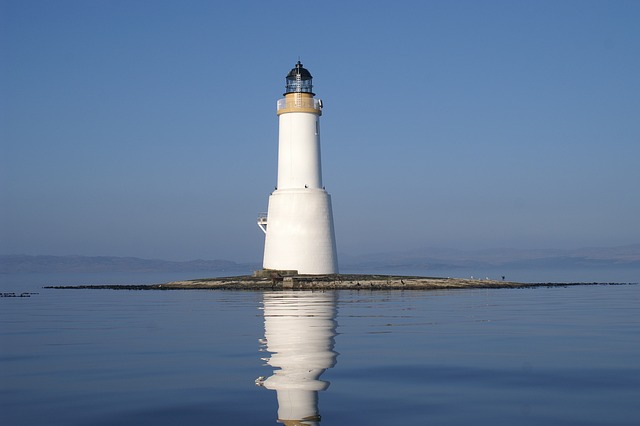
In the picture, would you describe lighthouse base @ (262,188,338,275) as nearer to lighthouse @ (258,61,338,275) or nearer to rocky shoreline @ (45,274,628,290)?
lighthouse @ (258,61,338,275)

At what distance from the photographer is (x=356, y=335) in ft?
64.6

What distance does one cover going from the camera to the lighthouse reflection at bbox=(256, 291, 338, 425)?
10531 mm

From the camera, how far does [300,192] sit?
48438 millimetres

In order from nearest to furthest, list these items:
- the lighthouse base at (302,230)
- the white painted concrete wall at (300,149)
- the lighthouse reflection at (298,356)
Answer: the lighthouse reflection at (298,356) → the white painted concrete wall at (300,149) → the lighthouse base at (302,230)

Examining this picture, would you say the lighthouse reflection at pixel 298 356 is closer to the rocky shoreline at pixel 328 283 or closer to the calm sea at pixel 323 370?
the calm sea at pixel 323 370

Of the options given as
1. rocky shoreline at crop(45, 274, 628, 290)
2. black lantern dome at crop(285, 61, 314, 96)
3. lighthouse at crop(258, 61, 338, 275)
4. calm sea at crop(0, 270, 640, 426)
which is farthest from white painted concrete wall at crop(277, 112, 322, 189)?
calm sea at crop(0, 270, 640, 426)

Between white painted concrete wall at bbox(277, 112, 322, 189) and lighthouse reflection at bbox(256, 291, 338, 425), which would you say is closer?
lighthouse reflection at bbox(256, 291, 338, 425)

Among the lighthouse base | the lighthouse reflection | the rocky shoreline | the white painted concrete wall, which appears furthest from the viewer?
the lighthouse base

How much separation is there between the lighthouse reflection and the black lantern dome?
74.3 ft

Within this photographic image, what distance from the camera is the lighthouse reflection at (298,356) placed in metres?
10.5

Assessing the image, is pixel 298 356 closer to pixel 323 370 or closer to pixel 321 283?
pixel 323 370

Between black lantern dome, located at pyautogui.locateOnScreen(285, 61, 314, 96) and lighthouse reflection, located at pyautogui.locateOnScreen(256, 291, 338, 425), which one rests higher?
black lantern dome, located at pyautogui.locateOnScreen(285, 61, 314, 96)

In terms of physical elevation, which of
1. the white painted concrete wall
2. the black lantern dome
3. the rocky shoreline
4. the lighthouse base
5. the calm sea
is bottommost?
the calm sea

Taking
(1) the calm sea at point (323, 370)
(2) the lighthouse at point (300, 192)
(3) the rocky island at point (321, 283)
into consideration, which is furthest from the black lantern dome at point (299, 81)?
(1) the calm sea at point (323, 370)
